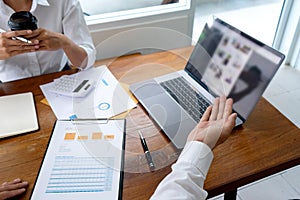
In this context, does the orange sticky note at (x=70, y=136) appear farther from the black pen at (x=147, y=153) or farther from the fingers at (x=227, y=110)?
the fingers at (x=227, y=110)

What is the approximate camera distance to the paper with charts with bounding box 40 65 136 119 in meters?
0.88

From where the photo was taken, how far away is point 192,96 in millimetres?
918

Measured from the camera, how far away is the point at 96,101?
0.92 m

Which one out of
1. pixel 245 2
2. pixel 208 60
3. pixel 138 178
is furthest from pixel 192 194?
pixel 245 2

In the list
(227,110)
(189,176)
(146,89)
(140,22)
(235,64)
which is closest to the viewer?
(189,176)

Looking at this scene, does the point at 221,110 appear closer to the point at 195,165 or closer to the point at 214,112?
the point at 214,112

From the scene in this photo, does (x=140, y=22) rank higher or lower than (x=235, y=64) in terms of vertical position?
Answer: lower

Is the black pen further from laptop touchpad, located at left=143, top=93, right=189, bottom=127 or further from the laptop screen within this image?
the laptop screen

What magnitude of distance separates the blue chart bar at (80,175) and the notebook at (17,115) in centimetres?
17

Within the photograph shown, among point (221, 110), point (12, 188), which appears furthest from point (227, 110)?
point (12, 188)

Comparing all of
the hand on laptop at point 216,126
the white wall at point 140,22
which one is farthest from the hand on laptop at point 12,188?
the white wall at point 140,22

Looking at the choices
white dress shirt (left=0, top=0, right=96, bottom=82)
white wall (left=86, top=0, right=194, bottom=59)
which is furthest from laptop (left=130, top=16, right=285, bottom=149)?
white wall (left=86, top=0, right=194, bottom=59)

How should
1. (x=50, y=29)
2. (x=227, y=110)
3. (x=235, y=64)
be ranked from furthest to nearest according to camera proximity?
(x=50, y=29)
(x=235, y=64)
(x=227, y=110)

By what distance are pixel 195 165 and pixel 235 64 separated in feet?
1.14
